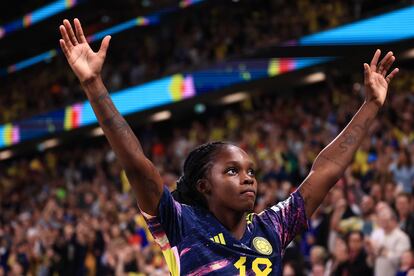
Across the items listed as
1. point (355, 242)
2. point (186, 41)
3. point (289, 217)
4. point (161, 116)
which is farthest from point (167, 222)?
point (186, 41)

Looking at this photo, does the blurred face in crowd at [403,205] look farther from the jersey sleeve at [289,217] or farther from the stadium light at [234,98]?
the stadium light at [234,98]

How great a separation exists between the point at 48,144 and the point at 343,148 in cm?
1941

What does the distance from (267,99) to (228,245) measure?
1322 cm

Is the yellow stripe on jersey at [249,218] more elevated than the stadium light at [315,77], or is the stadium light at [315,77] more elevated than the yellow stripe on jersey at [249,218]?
the yellow stripe on jersey at [249,218]

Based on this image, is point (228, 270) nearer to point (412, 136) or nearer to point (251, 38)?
point (412, 136)

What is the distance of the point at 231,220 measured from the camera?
3.09 metres

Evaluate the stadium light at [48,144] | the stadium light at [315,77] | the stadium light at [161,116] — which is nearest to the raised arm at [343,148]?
the stadium light at [315,77]

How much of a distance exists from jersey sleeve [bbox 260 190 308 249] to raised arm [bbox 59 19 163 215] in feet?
1.96

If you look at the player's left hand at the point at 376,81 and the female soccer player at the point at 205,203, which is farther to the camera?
the player's left hand at the point at 376,81

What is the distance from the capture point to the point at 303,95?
15.6m

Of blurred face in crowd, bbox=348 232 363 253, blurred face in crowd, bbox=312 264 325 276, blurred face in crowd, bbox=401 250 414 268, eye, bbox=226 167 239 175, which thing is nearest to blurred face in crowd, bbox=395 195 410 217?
→ blurred face in crowd, bbox=348 232 363 253

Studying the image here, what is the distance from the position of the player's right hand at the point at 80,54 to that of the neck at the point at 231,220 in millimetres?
705

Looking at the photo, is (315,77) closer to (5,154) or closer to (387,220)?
(387,220)

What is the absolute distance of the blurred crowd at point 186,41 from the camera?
48.6ft
